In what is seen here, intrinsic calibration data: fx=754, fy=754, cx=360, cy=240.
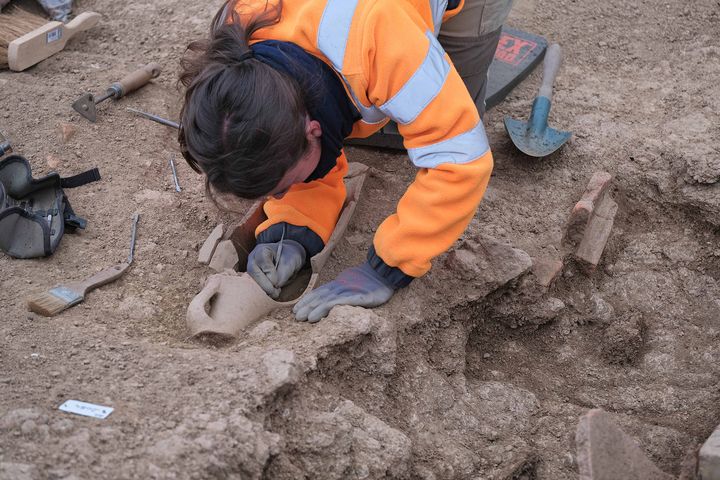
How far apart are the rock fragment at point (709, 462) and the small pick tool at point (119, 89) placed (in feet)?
8.30

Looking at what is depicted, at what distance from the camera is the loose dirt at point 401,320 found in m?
1.76

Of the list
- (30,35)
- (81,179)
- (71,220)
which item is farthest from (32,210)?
(30,35)

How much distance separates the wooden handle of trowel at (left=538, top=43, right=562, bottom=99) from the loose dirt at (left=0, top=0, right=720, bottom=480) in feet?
0.31

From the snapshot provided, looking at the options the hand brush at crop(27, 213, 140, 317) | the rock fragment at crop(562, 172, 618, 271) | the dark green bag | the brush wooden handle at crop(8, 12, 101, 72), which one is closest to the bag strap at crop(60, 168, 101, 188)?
the dark green bag

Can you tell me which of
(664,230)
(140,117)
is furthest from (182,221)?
(664,230)

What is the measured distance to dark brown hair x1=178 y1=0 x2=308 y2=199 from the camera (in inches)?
73.9

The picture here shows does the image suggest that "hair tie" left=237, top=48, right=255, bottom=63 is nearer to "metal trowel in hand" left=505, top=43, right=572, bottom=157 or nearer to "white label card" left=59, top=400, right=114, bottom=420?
"white label card" left=59, top=400, right=114, bottom=420

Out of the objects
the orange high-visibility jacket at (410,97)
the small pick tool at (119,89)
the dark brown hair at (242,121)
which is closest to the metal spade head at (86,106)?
the small pick tool at (119,89)

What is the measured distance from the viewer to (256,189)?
199cm

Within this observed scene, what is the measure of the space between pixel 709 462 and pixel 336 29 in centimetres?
142

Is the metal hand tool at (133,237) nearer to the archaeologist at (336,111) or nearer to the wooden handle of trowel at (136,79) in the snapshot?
the archaeologist at (336,111)

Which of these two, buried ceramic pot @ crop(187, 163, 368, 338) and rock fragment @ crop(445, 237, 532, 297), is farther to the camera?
rock fragment @ crop(445, 237, 532, 297)

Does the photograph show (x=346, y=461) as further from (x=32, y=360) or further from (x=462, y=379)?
(x=32, y=360)

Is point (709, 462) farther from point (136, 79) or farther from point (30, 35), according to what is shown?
point (30, 35)
